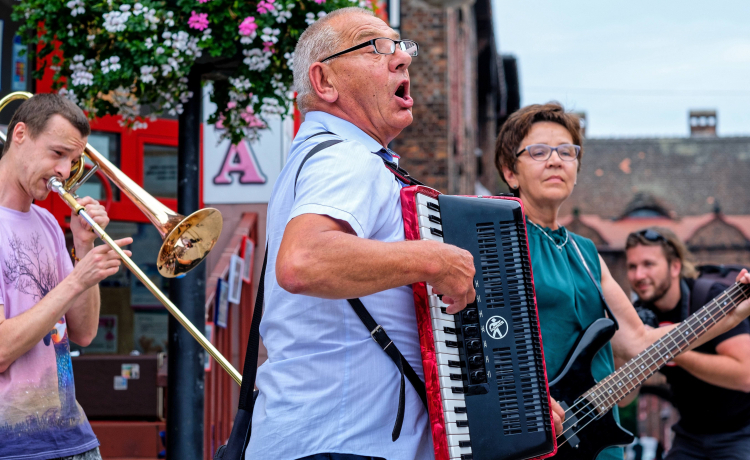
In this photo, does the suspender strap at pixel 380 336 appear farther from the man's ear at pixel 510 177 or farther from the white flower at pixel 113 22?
the white flower at pixel 113 22

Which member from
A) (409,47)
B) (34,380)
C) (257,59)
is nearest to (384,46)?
(409,47)

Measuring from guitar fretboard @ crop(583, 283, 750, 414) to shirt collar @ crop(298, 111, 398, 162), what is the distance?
1.39 m

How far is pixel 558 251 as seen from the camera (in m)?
3.13

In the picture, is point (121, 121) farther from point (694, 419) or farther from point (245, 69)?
point (694, 419)

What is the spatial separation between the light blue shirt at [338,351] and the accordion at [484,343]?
7cm

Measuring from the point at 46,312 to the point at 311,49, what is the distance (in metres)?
1.12

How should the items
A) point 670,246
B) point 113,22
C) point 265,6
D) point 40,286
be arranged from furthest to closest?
1. point 670,246
2. point 265,6
3. point 113,22
4. point 40,286

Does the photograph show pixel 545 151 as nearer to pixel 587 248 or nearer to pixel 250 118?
pixel 587 248

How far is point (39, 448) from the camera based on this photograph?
2471 millimetres

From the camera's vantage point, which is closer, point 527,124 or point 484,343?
point 484,343

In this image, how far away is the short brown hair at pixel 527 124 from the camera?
3236 mm

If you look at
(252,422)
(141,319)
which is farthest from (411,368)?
(141,319)

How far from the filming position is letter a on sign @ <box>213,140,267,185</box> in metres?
6.50

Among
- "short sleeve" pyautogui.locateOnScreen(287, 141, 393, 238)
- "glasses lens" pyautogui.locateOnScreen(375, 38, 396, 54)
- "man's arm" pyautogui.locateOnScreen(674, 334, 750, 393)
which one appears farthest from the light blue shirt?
"man's arm" pyautogui.locateOnScreen(674, 334, 750, 393)
